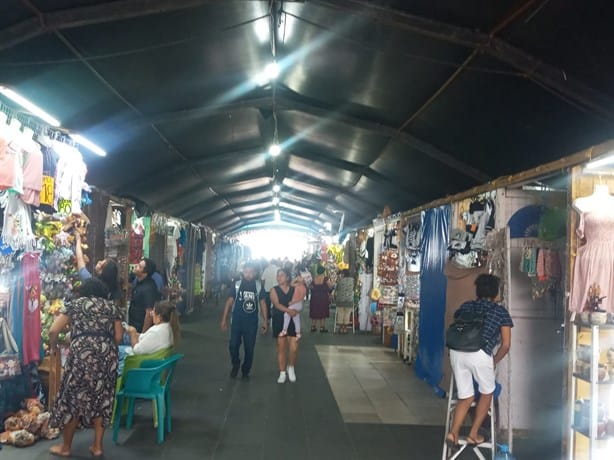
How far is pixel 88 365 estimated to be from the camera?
4.54m

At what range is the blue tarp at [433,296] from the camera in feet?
24.0

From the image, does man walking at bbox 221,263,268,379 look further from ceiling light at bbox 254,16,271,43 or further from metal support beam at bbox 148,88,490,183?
ceiling light at bbox 254,16,271,43

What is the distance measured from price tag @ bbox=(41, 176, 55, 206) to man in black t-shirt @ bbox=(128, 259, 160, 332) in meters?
1.61

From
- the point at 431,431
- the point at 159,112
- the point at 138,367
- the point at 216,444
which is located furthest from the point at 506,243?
the point at 159,112

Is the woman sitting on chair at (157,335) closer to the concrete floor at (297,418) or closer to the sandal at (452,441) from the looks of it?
the concrete floor at (297,418)

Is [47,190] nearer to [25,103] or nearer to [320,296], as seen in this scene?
[25,103]

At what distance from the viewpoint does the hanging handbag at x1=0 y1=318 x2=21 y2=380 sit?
481cm

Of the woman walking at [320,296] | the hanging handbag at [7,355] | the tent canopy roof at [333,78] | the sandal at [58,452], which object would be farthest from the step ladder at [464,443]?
the woman walking at [320,296]

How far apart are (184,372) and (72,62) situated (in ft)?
15.6

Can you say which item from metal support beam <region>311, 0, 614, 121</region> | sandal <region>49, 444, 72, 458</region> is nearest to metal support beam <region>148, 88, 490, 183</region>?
metal support beam <region>311, 0, 614, 121</region>

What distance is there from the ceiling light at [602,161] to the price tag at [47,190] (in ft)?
15.4

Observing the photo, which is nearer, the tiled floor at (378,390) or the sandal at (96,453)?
the sandal at (96,453)

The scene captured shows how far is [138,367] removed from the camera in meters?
5.31

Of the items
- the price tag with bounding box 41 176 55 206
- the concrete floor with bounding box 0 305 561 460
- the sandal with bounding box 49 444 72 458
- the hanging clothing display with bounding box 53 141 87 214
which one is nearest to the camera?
the sandal with bounding box 49 444 72 458
